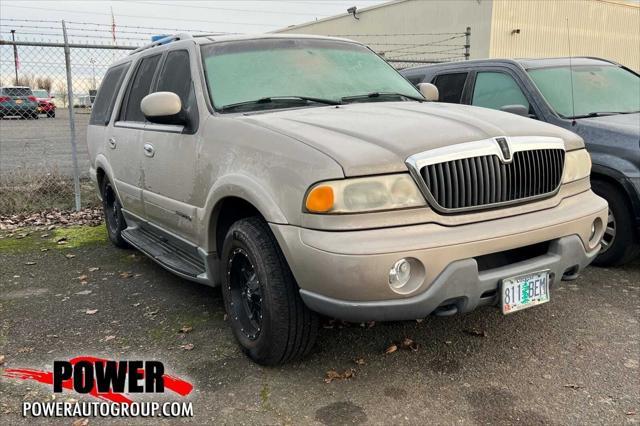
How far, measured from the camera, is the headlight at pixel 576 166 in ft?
10.7

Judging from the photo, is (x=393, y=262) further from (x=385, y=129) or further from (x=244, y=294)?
(x=244, y=294)

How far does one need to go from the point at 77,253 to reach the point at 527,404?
4.70 meters

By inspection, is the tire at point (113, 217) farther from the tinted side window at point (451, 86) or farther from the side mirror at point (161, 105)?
the tinted side window at point (451, 86)

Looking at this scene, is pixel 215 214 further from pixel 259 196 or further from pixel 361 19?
pixel 361 19

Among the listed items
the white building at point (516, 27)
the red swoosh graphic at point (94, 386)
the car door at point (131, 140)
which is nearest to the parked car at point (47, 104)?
the car door at point (131, 140)

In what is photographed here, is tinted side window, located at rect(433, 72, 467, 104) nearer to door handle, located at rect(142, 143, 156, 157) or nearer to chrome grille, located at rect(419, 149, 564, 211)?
chrome grille, located at rect(419, 149, 564, 211)

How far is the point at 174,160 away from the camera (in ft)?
12.6

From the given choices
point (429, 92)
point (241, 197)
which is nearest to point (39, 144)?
point (429, 92)

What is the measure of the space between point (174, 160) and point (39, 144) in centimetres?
1102

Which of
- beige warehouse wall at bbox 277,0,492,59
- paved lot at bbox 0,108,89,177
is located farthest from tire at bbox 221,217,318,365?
beige warehouse wall at bbox 277,0,492,59

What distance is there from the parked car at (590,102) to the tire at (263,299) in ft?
9.97

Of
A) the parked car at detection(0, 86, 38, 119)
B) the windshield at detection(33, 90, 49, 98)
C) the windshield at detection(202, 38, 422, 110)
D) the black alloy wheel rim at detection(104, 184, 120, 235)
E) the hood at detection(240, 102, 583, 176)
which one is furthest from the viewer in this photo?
the parked car at detection(0, 86, 38, 119)

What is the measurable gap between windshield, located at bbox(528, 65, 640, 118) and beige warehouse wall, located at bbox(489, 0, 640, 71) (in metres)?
18.6

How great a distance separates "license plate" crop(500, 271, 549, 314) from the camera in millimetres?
2787
